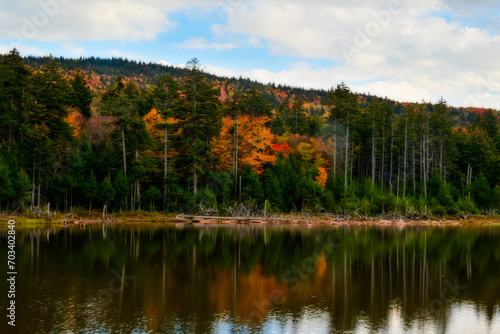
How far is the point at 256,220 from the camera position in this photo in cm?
6300

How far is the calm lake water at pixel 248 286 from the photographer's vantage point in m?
16.8

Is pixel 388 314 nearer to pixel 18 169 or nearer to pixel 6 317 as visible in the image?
pixel 6 317

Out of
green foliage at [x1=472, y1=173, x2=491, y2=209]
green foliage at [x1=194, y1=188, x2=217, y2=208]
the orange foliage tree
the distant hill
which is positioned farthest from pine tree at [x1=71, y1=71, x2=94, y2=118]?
the distant hill

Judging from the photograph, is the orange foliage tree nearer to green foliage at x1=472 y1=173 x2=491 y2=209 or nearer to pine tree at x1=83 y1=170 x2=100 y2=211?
pine tree at x1=83 y1=170 x2=100 y2=211

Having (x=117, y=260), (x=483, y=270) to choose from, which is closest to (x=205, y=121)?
(x=117, y=260)

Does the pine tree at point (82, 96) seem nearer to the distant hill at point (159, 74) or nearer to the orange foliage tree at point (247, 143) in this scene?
the orange foliage tree at point (247, 143)

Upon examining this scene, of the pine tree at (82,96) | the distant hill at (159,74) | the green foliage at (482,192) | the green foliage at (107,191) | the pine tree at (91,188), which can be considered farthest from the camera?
the distant hill at (159,74)

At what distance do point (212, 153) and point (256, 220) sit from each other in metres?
14.5

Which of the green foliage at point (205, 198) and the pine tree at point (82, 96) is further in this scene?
the pine tree at point (82, 96)

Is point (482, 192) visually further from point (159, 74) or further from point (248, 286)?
point (159, 74)

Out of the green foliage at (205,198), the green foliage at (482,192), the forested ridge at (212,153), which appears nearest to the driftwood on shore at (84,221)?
the forested ridge at (212,153)

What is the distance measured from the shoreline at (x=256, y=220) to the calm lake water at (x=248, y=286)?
34.2 feet

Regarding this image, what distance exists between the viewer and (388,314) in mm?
18406

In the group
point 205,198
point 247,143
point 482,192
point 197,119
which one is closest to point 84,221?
Answer: point 205,198
